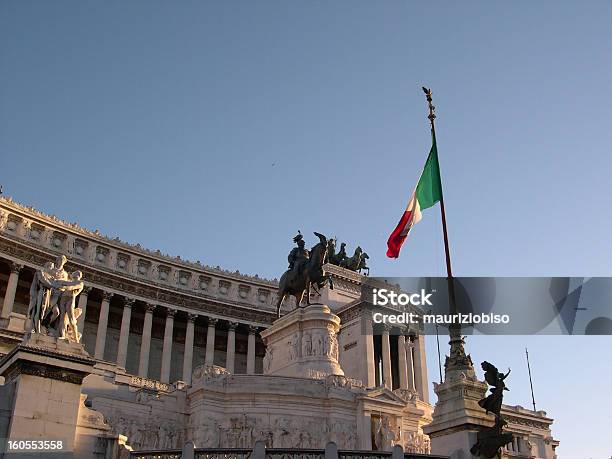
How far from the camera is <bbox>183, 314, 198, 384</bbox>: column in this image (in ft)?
235

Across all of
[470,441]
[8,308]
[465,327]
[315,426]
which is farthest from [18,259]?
[470,441]

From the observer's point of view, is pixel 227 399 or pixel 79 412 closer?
pixel 79 412

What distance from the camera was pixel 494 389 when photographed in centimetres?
1931

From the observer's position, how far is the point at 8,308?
204 feet

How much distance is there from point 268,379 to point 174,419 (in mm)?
5441

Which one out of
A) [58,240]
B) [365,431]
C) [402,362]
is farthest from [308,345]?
[58,240]

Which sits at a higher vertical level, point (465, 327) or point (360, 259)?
point (360, 259)

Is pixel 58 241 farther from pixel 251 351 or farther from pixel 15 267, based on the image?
pixel 251 351

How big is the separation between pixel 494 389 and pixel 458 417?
1310mm

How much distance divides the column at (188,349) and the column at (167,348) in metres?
1.72

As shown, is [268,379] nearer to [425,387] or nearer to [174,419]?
[174,419]

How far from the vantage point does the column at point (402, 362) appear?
233 ft

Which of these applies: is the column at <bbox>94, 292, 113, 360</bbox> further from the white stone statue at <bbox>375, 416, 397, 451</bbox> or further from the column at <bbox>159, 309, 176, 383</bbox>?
the white stone statue at <bbox>375, 416, 397, 451</bbox>

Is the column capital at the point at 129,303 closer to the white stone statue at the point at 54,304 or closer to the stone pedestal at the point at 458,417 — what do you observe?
the white stone statue at the point at 54,304
